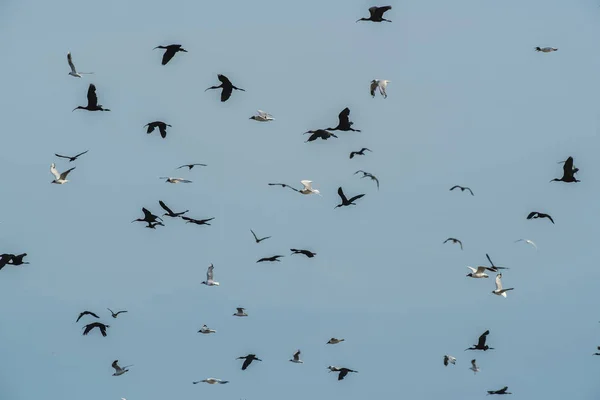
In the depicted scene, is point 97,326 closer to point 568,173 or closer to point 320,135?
point 320,135

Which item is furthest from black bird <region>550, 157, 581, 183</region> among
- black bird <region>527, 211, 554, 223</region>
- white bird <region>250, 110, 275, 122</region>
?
white bird <region>250, 110, 275, 122</region>

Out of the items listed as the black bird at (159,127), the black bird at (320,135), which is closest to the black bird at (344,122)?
the black bird at (320,135)

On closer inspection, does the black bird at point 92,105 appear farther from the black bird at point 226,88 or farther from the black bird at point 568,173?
the black bird at point 568,173

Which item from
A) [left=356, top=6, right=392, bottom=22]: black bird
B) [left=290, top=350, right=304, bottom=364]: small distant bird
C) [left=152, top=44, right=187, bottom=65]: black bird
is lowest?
[left=290, top=350, right=304, bottom=364]: small distant bird

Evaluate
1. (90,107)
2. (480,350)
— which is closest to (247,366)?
(480,350)

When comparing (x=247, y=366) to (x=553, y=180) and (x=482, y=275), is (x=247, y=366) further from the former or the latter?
(x=553, y=180)

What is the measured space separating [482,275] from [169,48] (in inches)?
726

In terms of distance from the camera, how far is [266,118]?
247 feet

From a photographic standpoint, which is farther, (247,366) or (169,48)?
(247,366)

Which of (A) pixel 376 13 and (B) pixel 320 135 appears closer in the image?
(A) pixel 376 13

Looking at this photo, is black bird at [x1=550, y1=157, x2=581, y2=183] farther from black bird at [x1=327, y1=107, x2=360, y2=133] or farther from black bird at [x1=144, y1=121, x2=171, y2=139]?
black bird at [x1=144, y1=121, x2=171, y2=139]

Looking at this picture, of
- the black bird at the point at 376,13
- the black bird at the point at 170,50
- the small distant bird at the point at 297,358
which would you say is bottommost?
the small distant bird at the point at 297,358

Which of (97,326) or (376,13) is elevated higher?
(376,13)

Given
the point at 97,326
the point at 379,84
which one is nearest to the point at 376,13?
the point at 379,84
